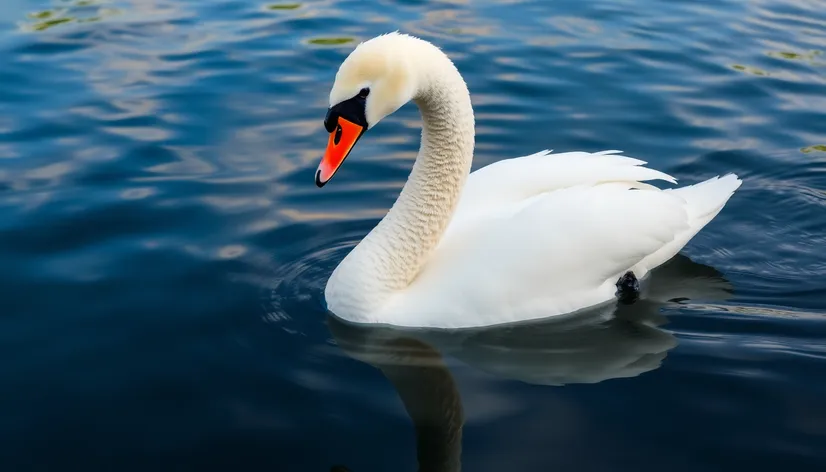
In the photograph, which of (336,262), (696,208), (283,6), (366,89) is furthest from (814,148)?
(283,6)

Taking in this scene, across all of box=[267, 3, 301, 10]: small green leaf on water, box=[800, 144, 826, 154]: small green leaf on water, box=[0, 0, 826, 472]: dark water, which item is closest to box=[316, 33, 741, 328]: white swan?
box=[0, 0, 826, 472]: dark water

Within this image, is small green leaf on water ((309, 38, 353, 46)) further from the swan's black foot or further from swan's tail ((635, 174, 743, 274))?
the swan's black foot

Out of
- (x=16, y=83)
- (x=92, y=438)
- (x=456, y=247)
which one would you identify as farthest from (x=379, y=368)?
(x=16, y=83)

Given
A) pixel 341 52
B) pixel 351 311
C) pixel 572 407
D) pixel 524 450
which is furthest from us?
pixel 341 52

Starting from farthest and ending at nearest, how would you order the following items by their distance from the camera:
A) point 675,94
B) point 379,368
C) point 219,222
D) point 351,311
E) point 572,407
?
point 675,94 < point 219,222 < point 351,311 < point 379,368 < point 572,407

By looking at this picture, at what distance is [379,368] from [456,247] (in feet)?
2.89

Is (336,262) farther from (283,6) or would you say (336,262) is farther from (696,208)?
(283,6)

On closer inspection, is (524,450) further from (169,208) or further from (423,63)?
(169,208)

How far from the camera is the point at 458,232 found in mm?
5805

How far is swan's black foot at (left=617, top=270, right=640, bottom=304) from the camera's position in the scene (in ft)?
19.2

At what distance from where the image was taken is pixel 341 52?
10.2m

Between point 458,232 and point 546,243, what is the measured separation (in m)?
0.62

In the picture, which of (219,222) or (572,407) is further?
(219,222)

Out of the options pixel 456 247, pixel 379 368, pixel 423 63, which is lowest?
pixel 379 368
